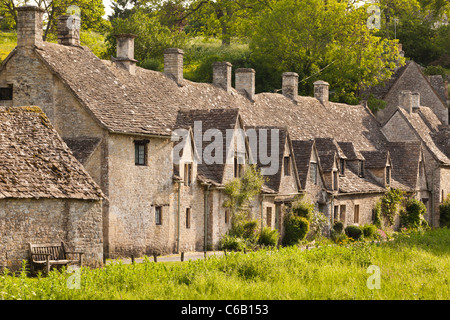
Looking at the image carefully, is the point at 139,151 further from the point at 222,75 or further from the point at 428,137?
the point at 428,137

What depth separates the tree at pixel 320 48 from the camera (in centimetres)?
7131

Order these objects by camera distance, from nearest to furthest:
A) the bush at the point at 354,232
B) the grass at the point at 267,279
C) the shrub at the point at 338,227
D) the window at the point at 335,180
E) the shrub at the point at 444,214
→ the grass at the point at 267,279 → the shrub at the point at 338,227 → the bush at the point at 354,232 → the window at the point at 335,180 → the shrub at the point at 444,214

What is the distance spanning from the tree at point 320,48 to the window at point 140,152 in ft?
113

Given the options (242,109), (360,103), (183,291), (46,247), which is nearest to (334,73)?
(360,103)

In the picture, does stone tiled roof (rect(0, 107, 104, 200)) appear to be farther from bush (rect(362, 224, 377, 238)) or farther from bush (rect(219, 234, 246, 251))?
bush (rect(362, 224, 377, 238))

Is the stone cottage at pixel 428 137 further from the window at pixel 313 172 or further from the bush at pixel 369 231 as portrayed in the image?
the window at pixel 313 172

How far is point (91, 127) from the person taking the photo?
3538 centimetres

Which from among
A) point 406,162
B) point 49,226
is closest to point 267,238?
point 49,226

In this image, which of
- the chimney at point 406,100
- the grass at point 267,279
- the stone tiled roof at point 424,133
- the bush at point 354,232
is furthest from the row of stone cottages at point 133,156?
the chimney at point 406,100

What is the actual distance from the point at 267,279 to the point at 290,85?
118 ft

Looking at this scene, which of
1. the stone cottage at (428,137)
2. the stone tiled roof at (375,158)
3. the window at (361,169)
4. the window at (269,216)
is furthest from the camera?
the stone cottage at (428,137)

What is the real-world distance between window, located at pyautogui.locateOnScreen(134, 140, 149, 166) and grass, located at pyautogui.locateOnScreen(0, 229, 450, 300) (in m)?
9.44

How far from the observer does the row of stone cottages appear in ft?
97.6
